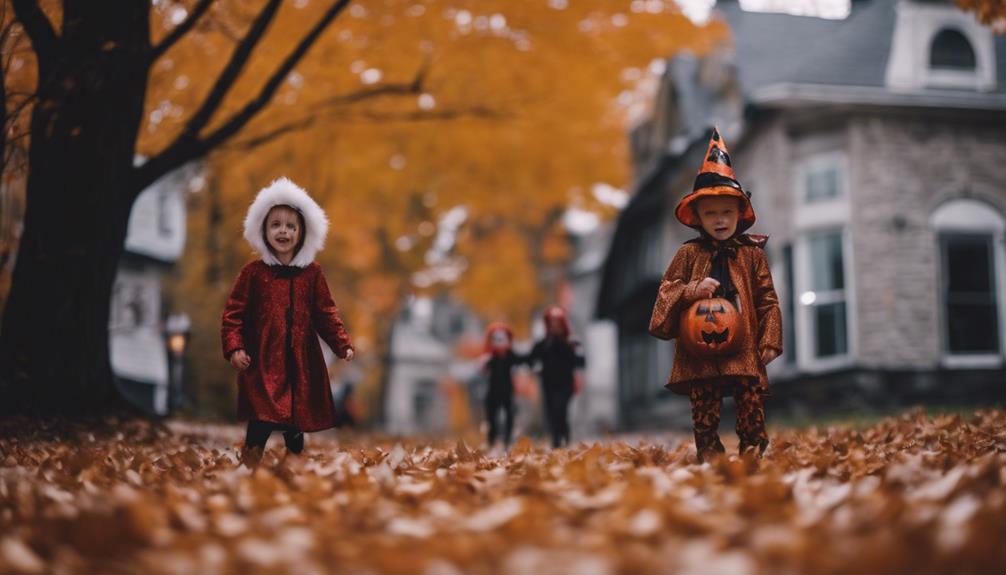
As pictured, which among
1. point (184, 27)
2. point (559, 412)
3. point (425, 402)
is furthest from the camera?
point (425, 402)

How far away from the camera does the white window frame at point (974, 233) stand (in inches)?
709

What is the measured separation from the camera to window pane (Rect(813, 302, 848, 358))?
1841cm

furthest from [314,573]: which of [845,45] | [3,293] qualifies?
[845,45]

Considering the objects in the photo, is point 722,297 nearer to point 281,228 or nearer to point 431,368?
point 281,228

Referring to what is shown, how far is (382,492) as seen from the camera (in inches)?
181

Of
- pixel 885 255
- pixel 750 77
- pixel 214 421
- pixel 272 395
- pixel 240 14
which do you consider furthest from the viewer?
pixel 750 77

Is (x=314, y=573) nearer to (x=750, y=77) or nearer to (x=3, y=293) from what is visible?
(x=3, y=293)

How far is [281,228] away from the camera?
6.50 meters

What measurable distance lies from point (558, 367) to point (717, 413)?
5152mm

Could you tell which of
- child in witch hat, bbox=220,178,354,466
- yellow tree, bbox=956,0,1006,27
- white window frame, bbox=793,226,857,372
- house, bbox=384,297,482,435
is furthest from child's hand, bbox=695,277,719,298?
house, bbox=384,297,482,435

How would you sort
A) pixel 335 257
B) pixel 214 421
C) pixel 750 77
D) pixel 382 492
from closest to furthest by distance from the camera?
pixel 382 492 → pixel 214 421 → pixel 750 77 → pixel 335 257

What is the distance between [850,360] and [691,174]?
621 centimetres

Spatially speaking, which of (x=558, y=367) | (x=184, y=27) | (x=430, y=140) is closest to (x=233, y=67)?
(x=184, y=27)

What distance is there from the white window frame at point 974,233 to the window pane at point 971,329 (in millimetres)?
89
